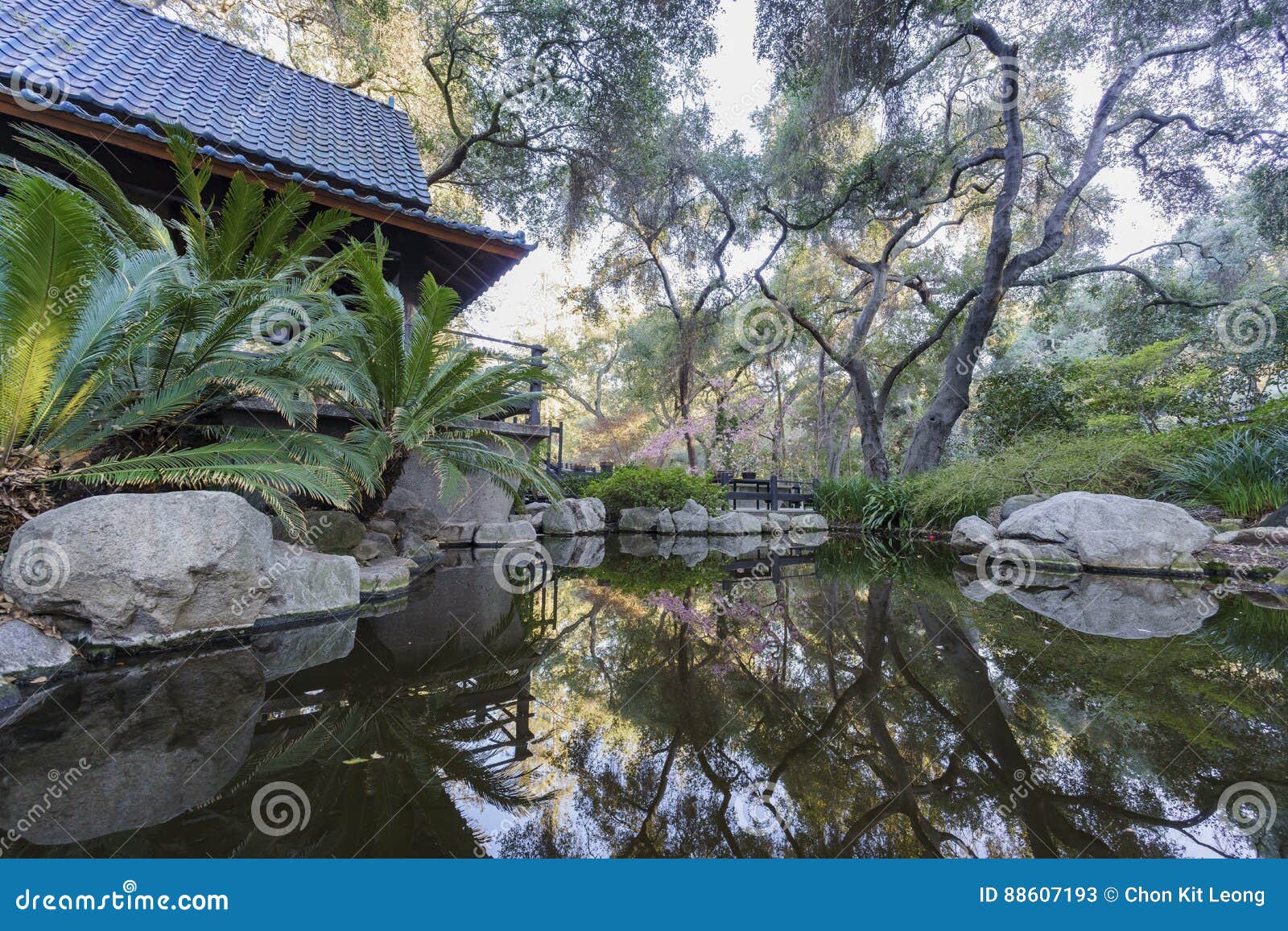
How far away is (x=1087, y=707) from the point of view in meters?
2.30

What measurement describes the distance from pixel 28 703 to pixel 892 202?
13.3m

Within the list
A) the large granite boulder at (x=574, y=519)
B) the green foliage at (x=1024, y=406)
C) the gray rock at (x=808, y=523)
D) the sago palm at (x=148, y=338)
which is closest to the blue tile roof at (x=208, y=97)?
the sago palm at (x=148, y=338)

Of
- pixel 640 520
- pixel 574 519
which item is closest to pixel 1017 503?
pixel 640 520

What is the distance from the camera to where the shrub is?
11070 millimetres

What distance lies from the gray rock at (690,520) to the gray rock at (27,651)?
8877mm

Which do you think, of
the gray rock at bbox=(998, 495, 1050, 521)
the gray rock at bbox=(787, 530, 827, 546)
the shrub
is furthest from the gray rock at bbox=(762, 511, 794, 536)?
the gray rock at bbox=(998, 495, 1050, 521)

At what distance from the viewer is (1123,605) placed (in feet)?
13.8

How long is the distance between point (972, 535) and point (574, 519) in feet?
20.6

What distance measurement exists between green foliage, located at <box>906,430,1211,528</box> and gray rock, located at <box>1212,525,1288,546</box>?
1656 millimetres

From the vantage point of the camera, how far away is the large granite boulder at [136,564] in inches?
110

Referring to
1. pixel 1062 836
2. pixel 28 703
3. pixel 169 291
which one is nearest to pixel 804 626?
pixel 1062 836

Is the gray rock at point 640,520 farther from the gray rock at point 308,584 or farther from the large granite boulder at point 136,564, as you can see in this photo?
the large granite boulder at point 136,564

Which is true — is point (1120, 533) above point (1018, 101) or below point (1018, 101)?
below

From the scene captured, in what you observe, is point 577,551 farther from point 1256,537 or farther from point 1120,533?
point 1256,537
